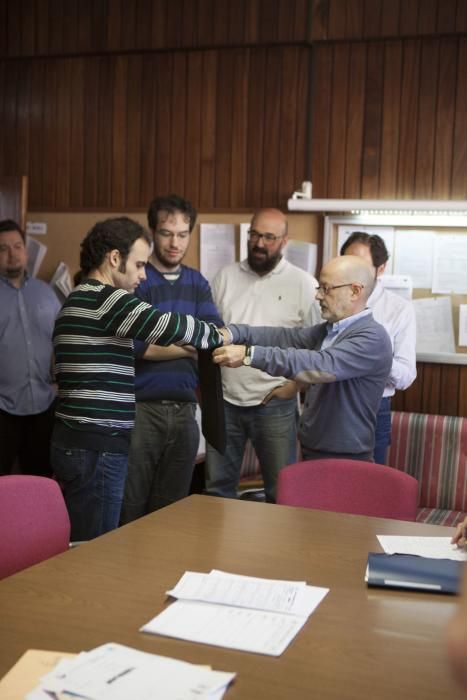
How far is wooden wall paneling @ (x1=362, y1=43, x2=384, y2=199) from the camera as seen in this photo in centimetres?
509

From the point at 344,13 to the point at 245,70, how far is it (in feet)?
2.21

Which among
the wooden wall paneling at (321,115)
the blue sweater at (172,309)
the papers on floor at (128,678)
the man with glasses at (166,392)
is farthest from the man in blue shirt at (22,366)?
the papers on floor at (128,678)

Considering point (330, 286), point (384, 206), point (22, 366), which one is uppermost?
point (384, 206)

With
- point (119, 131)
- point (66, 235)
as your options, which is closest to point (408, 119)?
point (119, 131)

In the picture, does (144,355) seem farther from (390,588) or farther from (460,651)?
(460,651)

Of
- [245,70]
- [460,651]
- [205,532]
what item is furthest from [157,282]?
[460,651]

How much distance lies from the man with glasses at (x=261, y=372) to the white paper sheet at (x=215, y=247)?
1041 mm

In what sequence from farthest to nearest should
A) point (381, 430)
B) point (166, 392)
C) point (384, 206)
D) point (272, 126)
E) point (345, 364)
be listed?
point (272, 126)
point (384, 206)
point (381, 430)
point (166, 392)
point (345, 364)

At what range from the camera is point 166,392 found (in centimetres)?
357

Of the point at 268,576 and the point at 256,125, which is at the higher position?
the point at 256,125

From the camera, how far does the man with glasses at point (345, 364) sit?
121 inches

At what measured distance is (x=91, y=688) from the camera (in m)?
1.41

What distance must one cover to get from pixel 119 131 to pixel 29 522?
3.79 m

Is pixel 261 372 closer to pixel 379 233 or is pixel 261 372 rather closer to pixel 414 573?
pixel 379 233
